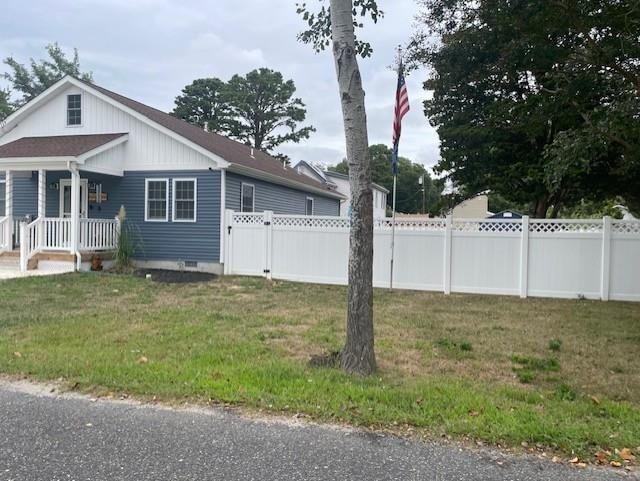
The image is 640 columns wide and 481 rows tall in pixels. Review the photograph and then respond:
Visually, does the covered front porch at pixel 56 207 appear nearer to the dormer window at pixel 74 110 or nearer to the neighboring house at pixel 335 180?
the dormer window at pixel 74 110

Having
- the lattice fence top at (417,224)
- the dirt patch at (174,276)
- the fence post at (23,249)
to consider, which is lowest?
the dirt patch at (174,276)

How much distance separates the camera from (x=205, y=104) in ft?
138

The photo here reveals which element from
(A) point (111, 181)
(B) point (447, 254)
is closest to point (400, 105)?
(B) point (447, 254)

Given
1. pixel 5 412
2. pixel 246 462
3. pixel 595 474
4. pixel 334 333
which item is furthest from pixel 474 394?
pixel 5 412

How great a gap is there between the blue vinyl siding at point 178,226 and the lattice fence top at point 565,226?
788 centimetres

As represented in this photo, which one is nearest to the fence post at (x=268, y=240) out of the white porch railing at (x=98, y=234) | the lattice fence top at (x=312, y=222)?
the lattice fence top at (x=312, y=222)

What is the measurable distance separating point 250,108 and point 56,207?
28047 millimetres

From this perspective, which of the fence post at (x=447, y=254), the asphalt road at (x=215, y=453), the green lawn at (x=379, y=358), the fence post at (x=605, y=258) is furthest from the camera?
the fence post at (x=447, y=254)

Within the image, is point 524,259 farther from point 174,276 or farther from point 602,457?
point 174,276

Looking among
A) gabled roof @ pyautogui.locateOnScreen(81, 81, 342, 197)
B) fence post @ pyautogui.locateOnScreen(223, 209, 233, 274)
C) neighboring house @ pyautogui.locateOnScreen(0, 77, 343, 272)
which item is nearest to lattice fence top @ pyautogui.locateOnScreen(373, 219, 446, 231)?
fence post @ pyautogui.locateOnScreen(223, 209, 233, 274)

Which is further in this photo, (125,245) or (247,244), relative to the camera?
(125,245)

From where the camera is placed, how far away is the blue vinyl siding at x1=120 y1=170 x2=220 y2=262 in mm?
13656

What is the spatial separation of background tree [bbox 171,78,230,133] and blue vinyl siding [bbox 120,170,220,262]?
28.0 metres

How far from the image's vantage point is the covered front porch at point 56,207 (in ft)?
42.3
